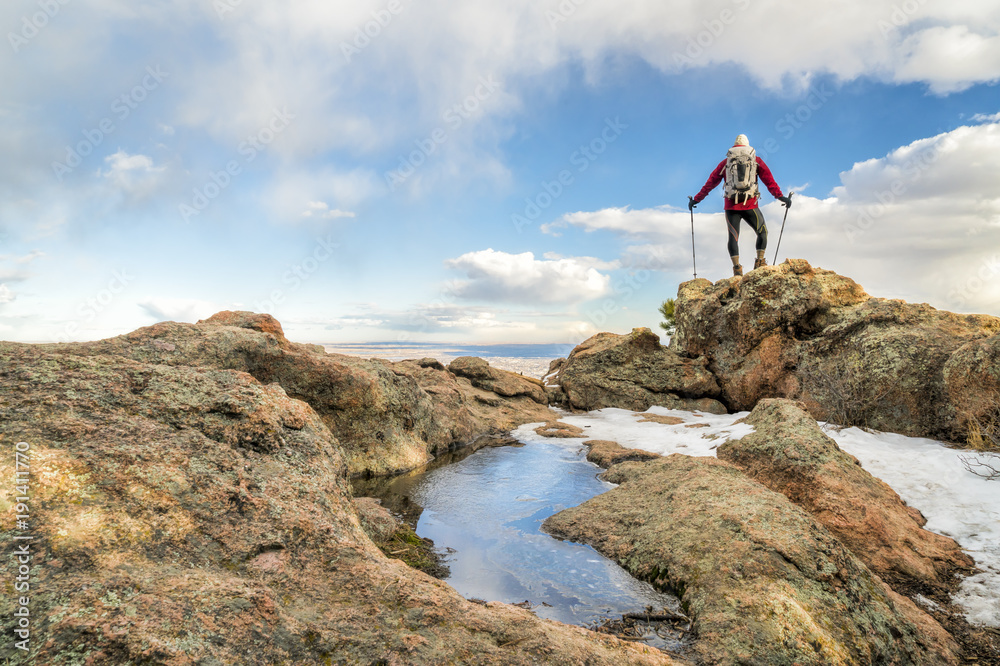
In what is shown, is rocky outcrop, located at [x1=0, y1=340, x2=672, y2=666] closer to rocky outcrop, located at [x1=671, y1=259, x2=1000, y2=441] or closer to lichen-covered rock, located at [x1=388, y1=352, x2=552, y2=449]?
lichen-covered rock, located at [x1=388, y1=352, x2=552, y2=449]

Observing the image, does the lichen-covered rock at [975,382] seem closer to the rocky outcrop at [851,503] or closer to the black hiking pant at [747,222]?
the rocky outcrop at [851,503]

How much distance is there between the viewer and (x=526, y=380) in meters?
20.8

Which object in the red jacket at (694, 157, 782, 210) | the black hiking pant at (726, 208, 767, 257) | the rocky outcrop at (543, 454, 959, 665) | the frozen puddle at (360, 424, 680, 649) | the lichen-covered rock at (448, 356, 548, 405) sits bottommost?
the frozen puddle at (360, 424, 680, 649)

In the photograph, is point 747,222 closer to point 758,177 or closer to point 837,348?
point 758,177

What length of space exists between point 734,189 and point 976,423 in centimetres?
950

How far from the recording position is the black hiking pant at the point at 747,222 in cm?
1642

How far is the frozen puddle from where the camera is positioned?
511 cm

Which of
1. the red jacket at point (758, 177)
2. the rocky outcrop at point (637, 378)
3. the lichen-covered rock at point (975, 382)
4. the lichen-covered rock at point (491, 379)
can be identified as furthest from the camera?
the lichen-covered rock at point (491, 379)

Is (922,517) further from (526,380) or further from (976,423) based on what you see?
(526,380)

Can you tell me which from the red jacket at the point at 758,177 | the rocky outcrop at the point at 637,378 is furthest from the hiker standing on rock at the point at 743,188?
the rocky outcrop at the point at 637,378

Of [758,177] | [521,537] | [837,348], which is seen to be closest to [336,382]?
[521,537]

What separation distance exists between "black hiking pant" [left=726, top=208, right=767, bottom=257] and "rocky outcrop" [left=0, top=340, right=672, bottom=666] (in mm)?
15872

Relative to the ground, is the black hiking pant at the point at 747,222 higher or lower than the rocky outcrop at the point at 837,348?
higher

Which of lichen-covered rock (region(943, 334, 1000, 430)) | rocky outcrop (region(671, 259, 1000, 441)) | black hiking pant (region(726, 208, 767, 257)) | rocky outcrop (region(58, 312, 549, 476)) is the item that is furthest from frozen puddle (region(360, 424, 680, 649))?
black hiking pant (region(726, 208, 767, 257))
